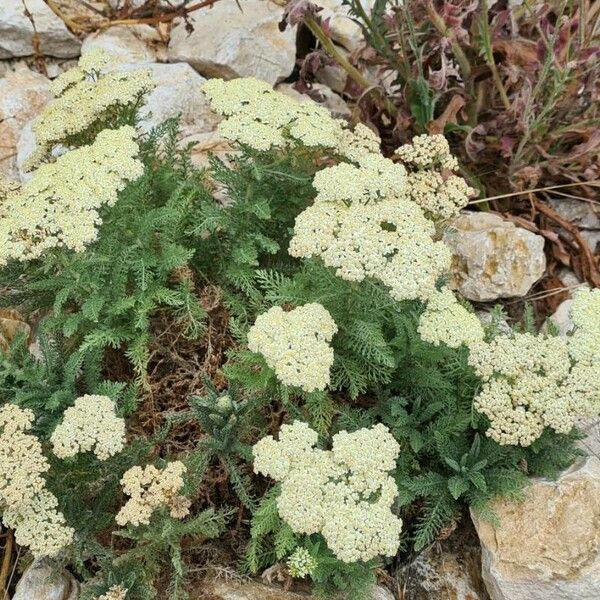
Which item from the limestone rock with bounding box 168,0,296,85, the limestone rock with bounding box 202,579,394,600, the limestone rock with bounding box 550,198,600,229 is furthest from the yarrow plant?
the limestone rock with bounding box 550,198,600,229

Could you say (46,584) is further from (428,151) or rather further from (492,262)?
(492,262)

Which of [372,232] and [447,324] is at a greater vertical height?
[372,232]

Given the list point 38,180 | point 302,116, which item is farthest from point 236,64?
point 38,180

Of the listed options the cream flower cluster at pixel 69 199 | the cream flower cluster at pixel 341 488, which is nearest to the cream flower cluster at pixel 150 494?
the cream flower cluster at pixel 341 488

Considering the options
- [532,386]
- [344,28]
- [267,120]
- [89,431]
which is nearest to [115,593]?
[89,431]

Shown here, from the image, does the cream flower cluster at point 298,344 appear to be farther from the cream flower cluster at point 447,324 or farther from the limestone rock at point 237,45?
the limestone rock at point 237,45

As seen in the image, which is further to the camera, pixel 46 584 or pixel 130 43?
pixel 130 43
